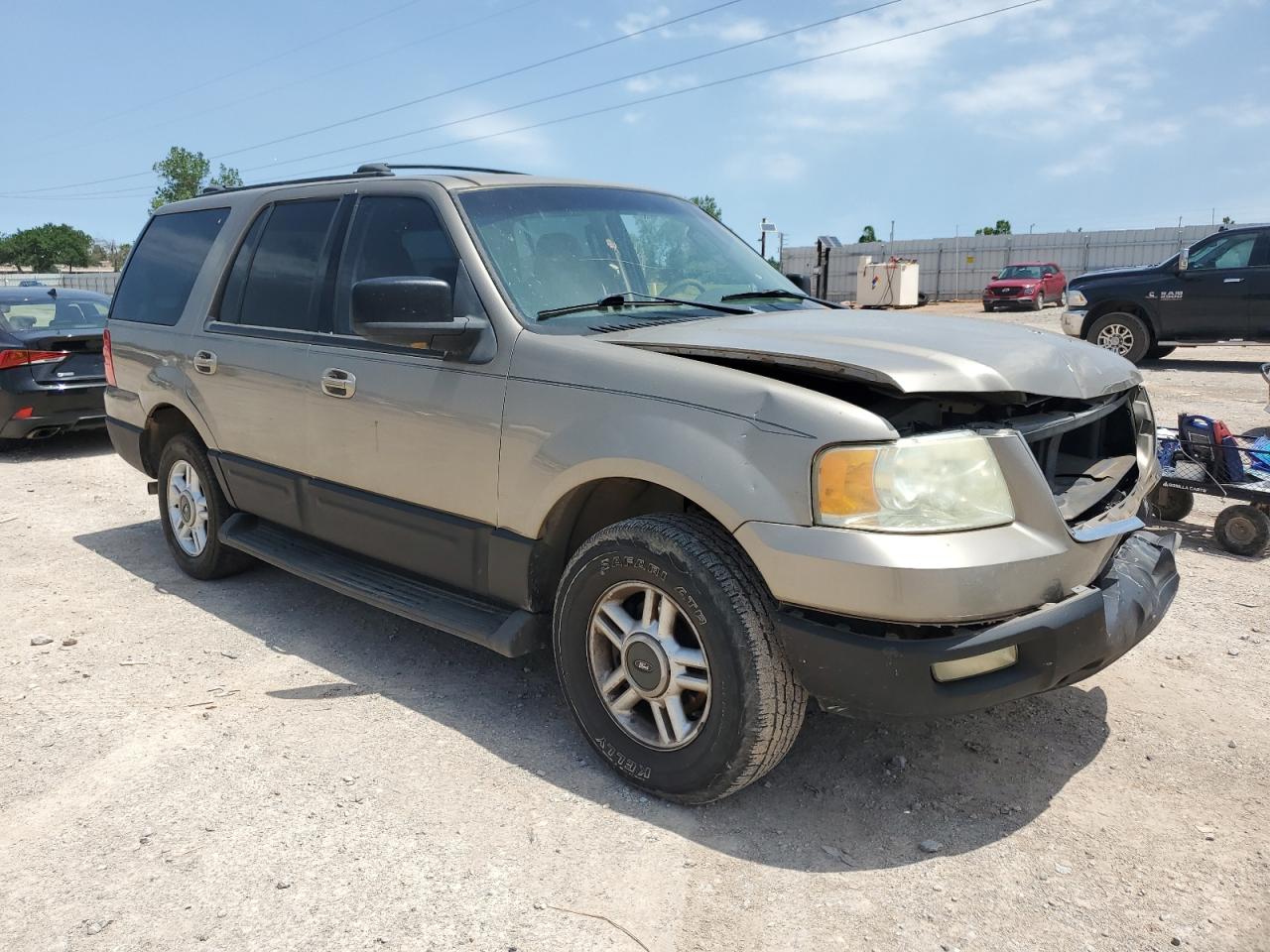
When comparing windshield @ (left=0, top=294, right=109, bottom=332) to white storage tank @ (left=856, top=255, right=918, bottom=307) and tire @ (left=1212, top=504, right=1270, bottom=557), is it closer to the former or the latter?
tire @ (left=1212, top=504, right=1270, bottom=557)

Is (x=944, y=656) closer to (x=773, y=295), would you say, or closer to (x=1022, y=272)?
(x=773, y=295)

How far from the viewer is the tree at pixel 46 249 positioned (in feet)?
292

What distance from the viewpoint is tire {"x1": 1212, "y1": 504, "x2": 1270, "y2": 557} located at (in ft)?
17.0

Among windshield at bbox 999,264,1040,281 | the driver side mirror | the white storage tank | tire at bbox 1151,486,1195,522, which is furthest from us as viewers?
the white storage tank

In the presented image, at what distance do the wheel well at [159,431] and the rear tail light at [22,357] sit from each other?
166 inches

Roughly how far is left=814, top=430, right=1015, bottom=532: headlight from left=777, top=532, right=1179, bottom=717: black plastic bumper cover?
28 cm

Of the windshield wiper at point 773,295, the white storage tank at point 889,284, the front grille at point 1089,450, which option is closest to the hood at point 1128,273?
the windshield wiper at point 773,295

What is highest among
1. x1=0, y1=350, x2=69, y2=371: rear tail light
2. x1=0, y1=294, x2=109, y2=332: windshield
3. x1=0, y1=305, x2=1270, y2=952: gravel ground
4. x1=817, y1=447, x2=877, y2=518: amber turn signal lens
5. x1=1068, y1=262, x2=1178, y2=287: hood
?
x1=1068, y1=262, x2=1178, y2=287: hood

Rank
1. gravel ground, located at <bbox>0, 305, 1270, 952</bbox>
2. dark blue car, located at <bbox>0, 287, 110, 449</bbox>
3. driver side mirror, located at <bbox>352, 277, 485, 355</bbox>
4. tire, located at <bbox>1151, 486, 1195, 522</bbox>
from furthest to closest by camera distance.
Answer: dark blue car, located at <bbox>0, 287, 110, 449</bbox> → tire, located at <bbox>1151, 486, 1195, 522</bbox> → driver side mirror, located at <bbox>352, 277, 485, 355</bbox> → gravel ground, located at <bbox>0, 305, 1270, 952</bbox>

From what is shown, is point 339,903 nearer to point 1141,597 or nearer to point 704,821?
point 704,821

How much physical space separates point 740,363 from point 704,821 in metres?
1.37

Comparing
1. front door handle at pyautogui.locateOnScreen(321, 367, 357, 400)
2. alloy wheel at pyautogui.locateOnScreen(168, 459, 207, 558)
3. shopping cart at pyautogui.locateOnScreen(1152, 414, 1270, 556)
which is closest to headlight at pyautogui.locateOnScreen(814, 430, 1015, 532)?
front door handle at pyautogui.locateOnScreen(321, 367, 357, 400)

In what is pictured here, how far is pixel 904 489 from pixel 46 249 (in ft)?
344

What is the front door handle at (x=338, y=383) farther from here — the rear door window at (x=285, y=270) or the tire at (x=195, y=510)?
the tire at (x=195, y=510)
